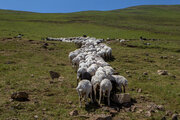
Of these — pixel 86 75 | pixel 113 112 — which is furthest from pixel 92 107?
pixel 86 75

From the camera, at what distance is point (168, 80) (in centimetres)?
1173

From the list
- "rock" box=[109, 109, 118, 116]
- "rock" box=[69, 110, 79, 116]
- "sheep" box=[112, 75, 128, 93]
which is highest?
"sheep" box=[112, 75, 128, 93]

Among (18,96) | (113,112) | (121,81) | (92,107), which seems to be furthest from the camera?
(121,81)

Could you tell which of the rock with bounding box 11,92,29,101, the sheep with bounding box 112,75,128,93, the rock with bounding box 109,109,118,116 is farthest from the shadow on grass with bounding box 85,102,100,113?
the rock with bounding box 11,92,29,101

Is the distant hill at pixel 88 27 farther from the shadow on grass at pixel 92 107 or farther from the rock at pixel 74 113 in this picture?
the rock at pixel 74 113

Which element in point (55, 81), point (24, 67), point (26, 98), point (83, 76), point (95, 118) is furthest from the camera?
point (24, 67)

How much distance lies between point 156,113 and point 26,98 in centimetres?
599

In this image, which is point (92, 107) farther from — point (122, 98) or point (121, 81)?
point (121, 81)

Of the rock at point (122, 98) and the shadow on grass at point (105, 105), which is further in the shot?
the rock at point (122, 98)

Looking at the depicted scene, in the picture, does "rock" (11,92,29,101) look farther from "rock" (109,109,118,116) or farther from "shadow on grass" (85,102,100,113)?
"rock" (109,109,118,116)

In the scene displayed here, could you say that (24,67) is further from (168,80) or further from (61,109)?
(168,80)

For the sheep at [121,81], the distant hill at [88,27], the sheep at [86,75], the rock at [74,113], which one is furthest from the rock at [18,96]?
the distant hill at [88,27]

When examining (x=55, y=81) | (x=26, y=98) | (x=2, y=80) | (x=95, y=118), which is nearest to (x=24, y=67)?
(x=2, y=80)

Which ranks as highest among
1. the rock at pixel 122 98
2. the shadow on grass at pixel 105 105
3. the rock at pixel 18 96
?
the rock at pixel 18 96
